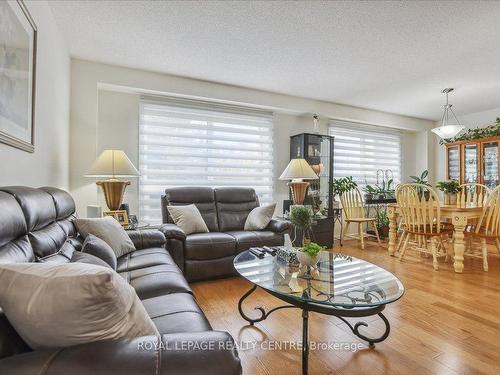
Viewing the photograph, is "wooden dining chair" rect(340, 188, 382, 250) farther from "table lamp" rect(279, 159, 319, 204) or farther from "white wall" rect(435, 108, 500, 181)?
"white wall" rect(435, 108, 500, 181)

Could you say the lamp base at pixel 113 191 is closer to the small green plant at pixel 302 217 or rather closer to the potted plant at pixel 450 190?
the small green plant at pixel 302 217

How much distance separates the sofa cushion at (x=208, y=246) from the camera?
9.00 ft

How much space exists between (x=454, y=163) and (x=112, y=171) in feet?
19.5

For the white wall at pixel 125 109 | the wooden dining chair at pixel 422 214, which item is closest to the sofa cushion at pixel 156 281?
the white wall at pixel 125 109

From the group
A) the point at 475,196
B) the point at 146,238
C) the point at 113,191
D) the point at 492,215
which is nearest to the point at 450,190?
the point at 492,215

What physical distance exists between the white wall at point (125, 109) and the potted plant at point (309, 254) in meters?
2.62

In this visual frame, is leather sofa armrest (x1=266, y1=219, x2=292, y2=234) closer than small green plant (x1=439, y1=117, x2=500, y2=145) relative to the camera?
Yes

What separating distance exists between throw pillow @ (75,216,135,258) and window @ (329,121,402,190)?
12.9 ft

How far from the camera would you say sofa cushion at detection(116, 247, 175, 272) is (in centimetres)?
191

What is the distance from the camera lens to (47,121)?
2.26 metres

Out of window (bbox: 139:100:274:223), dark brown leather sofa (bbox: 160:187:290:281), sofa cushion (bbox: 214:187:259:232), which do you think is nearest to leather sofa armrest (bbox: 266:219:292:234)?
dark brown leather sofa (bbox: 160:187:290:281)

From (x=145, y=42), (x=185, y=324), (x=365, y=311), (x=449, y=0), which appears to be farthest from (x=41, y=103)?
(x=449, y=0)

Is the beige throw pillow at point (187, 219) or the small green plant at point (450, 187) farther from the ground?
the small green plant at point (450, 187)

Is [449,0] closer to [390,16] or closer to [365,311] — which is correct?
[390,16]
